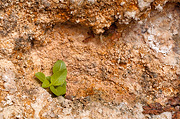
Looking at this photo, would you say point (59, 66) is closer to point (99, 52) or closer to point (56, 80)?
point (56, 80)

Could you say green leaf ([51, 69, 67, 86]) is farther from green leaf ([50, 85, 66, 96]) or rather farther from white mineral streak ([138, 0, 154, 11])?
white mineral streak ([138, 0, 154, 11])

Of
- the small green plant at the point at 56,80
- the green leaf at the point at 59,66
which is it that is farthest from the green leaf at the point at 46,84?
the green leaf at the point at 59,66

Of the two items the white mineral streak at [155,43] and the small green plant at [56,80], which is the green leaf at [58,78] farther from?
the white mineral streak at [155,43]

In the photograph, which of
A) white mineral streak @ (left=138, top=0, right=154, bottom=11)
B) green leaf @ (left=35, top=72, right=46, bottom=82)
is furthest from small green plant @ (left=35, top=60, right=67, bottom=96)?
white mineral streak @ (left=138, top=0, right=154, bottom=11)

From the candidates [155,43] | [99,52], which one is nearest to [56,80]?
[99,52]

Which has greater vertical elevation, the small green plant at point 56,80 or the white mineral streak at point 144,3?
the white mineral streak at point 144,3

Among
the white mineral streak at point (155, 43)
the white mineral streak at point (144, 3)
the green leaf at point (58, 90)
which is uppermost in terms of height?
the white mineral streak at point (144, 3)

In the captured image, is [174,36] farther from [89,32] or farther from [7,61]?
[7,61]
